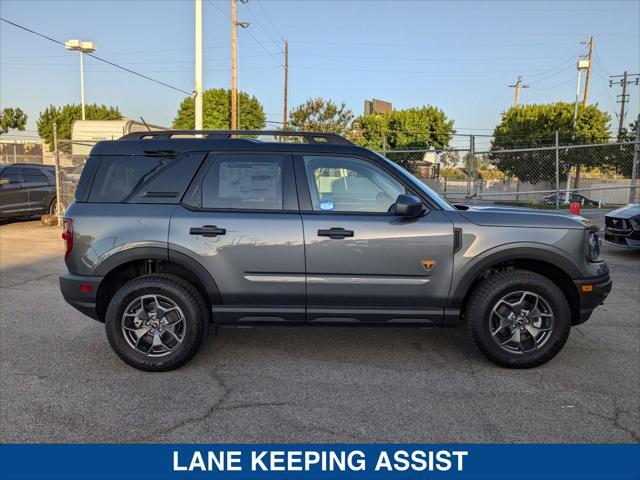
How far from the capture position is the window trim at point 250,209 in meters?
4.02

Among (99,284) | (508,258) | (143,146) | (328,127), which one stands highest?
(328,127)

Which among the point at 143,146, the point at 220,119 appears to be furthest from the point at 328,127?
the point at 143,146

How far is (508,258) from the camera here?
400 centimetres

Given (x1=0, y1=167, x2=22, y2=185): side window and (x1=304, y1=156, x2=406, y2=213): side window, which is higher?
(x1=304, y1=156, x2=406, y2=213): side window

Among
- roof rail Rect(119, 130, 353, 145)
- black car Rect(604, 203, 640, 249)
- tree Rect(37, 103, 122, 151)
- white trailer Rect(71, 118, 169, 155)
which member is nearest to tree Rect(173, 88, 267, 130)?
tree Rect(37, 103, 122, 151)

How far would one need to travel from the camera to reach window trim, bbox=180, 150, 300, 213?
13.2 feet

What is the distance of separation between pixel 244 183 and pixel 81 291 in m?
1.57

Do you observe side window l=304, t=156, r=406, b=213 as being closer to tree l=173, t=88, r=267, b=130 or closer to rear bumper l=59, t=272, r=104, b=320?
rear bumper l=59, t=272, r=104, b=320

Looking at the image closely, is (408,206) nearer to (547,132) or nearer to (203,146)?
(203,146)

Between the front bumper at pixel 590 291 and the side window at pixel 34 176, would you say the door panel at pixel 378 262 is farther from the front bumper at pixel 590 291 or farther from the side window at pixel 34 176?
the side window at pixel 34 176

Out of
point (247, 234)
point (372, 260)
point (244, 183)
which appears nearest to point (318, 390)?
point (372, 260)

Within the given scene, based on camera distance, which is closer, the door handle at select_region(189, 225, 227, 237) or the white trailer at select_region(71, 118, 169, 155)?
the door handle at select_region(189, 225, 227, 237)

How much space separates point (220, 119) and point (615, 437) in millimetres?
57914

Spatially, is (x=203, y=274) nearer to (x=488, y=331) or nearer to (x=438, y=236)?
(x=438, y=236)
